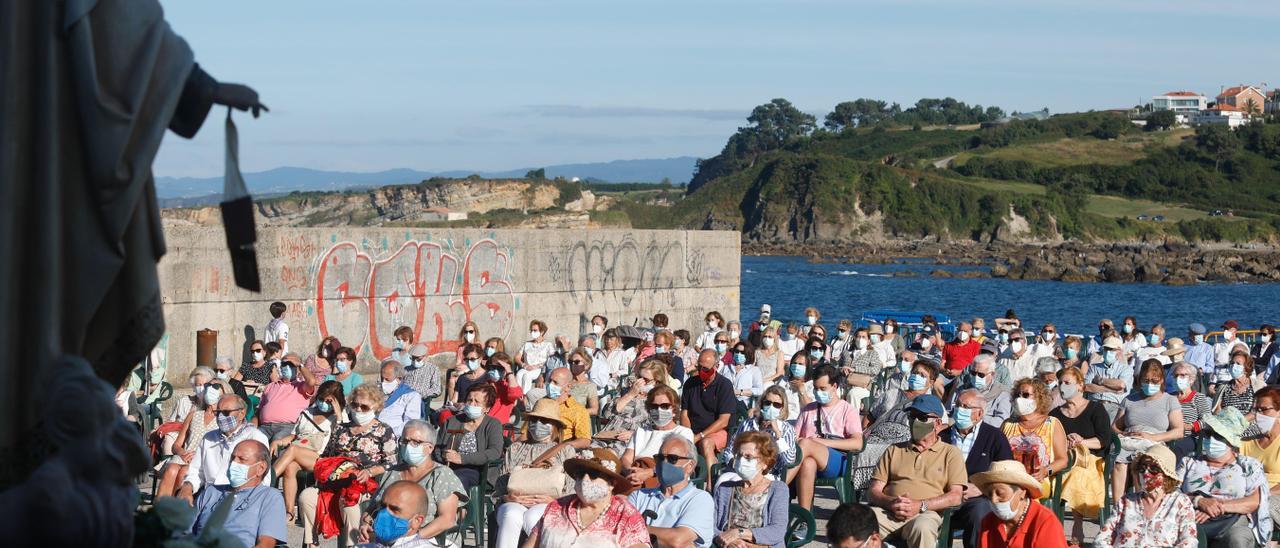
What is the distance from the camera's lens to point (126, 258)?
3324mm

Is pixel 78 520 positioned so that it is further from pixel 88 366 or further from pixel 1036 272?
pixel 1036 272

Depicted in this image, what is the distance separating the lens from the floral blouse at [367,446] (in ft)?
31.7

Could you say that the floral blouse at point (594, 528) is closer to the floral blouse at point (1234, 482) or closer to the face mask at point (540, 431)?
the face mask at point (540, 431)

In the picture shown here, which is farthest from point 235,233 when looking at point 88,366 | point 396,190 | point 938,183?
point 938,183

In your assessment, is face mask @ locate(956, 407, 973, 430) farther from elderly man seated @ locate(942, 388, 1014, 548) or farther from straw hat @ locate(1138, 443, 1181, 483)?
straw hat @ locate(1138, 443, 1181, 483)

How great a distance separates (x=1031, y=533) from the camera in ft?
24.9

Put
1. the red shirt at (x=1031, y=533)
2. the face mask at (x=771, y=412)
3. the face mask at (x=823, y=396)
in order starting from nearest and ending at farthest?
the red shirt at (x=1031, y=533)
the face mask at (x=771, y=412)
the face mask at (x=823, y=396)

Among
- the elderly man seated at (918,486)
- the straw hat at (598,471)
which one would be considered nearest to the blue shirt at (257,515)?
the straw hat at (598,471)

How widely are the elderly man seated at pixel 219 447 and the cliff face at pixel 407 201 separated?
84.4m

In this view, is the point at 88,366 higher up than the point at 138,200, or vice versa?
the point at 138,200

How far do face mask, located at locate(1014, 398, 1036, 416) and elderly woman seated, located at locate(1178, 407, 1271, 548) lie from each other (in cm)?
121

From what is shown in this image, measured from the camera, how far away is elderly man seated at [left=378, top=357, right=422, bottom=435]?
11.2 metres

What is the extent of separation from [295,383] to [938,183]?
15681 centimetres

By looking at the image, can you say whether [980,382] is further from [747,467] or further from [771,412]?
[747,467]
